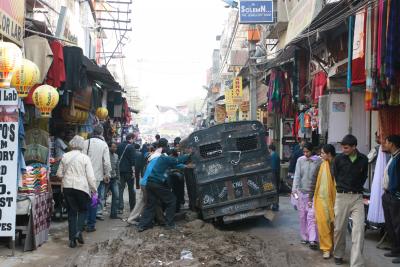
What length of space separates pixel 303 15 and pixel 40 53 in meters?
6.40

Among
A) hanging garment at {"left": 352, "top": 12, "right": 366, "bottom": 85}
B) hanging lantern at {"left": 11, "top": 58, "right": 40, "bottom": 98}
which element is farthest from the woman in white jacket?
hanging garment at {"left": 352, "top": 12, "right": 366, "bottom": 85}

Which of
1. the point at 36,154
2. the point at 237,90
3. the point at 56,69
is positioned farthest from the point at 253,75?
the point at 36,154

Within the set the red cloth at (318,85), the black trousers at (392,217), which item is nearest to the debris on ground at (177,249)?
the black trousers at (392,217)

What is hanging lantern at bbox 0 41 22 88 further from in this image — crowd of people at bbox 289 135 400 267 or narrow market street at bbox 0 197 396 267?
crowd of people at bbox 289 135 400 267

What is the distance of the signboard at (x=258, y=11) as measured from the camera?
17484 mm

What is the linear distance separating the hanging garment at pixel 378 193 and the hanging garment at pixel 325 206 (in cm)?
113

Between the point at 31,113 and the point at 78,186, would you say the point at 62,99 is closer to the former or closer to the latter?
the point at 31,113

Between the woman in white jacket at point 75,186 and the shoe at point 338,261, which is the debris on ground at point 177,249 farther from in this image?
the shoe at point 338,261

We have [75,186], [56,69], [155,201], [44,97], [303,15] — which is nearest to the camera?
[75,186]

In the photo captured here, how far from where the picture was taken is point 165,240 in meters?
9.17

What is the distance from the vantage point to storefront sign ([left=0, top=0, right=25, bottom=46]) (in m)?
8.73

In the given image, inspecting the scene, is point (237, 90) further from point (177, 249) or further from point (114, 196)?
point (177, 249)

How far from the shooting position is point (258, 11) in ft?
57.9

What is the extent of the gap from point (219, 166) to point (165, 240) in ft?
6.98
